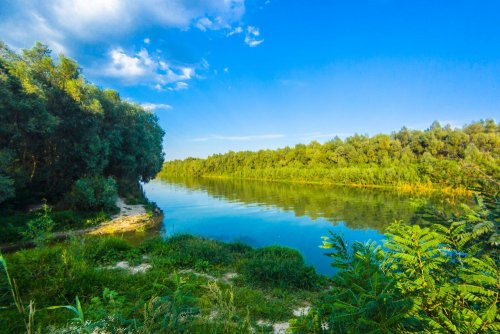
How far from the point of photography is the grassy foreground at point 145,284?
3.96 metres

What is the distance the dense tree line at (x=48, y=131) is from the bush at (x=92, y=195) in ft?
0.22

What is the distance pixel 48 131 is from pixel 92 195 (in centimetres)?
527

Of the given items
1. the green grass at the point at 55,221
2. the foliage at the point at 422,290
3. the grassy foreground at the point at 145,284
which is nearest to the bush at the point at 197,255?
the grassy foreground at the point at 145,284

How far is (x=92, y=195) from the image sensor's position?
61.8 feet

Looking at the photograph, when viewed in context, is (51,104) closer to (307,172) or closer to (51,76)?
(51,76)

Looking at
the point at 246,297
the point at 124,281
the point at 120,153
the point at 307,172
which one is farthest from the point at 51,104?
the point at 307,172

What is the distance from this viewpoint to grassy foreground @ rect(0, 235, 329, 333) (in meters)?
3.96

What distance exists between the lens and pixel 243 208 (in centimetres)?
3225

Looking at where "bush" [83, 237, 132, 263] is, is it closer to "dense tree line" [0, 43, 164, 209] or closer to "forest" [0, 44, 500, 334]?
"forest" [0, 44, 500, 334]

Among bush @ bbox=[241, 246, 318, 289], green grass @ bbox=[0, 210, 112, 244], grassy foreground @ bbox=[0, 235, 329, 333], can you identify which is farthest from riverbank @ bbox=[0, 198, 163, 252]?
bush @ bbox=[241, 246, 318, 289]

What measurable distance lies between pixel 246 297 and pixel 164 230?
16.1m

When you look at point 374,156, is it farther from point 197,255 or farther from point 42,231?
point 42,231

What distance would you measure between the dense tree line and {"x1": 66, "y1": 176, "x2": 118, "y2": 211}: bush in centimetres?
7

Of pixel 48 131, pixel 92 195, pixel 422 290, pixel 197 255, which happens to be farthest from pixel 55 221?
pixel 422 290
